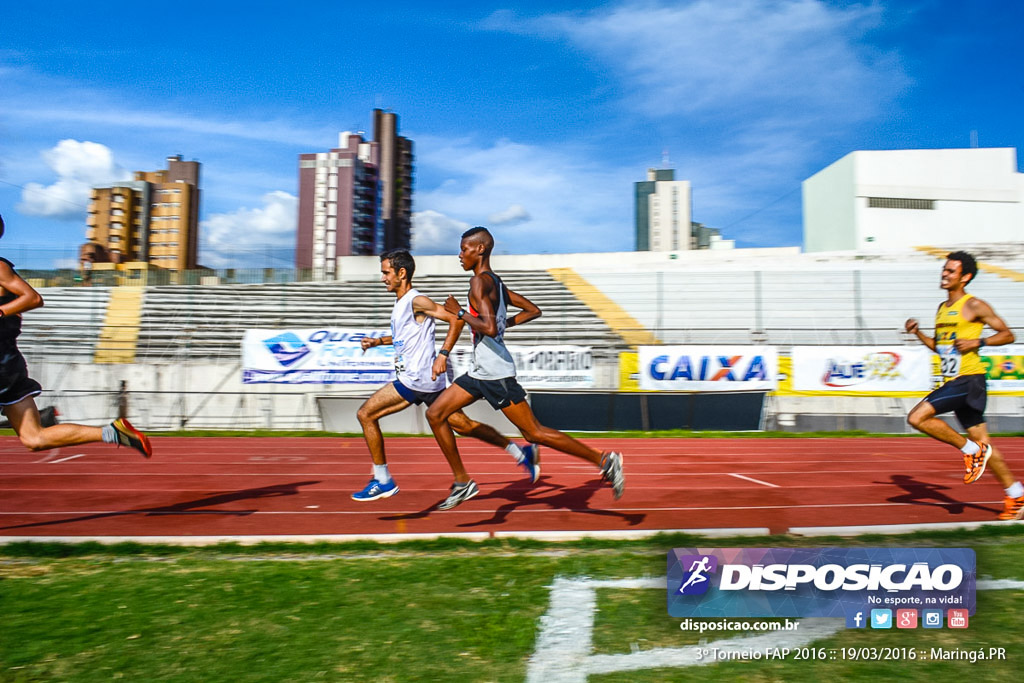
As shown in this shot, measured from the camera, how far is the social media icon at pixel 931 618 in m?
2.98

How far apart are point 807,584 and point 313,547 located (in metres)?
2.87

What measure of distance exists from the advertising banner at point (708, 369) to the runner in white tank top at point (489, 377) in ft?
41.7

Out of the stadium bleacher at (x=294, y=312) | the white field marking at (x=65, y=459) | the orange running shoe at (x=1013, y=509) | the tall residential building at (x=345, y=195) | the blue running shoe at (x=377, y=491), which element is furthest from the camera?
the tall residential building at (x=345, y=195)

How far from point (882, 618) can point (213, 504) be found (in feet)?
17.7

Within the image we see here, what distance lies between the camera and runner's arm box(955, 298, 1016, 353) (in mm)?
5516

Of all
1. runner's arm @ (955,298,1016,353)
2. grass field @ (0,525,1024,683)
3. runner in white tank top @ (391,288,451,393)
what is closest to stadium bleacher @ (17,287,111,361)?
runner in white tank top @ (391,288,451,393)

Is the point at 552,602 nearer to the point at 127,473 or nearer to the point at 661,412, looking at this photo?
the point at 127,473

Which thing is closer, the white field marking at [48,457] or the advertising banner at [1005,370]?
the white field marking at [48,457]

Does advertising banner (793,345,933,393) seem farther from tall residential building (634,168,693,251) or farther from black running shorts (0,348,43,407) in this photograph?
tall residential building (634,168,693,251)

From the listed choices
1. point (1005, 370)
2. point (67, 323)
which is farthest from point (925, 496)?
point (67, 323)

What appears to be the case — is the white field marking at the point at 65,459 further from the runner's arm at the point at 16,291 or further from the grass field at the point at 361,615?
the grass field at the point at 361,615

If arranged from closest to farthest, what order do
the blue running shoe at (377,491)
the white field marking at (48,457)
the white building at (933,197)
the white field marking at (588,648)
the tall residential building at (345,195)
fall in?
the white field marking at (588,648) < the blue running shoe at (377,491) < the white field marking at (48,457) < the white building at (933,197) < the tall residential building at (345,195)

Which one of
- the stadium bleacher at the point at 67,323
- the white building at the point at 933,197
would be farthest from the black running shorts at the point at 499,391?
the white building at the point at 933,197

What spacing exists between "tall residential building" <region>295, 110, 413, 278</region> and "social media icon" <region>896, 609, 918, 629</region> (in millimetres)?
95648
